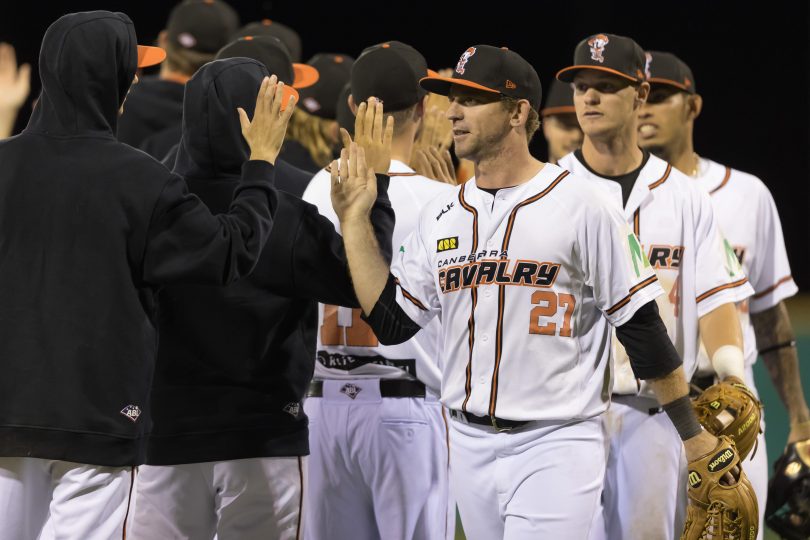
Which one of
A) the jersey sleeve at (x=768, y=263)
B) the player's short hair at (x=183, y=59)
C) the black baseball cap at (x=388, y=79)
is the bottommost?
the jersey sleeve at (x=768, y=263)

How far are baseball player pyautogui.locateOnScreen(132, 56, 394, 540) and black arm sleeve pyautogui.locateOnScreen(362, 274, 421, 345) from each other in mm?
156

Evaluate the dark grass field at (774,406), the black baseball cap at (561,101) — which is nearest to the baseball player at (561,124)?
the black baseball cap at (561,101)

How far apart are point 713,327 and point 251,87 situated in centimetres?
185

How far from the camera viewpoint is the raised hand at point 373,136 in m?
3.74

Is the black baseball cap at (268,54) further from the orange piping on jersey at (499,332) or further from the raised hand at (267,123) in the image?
the orange piping on jersey at (499,332)

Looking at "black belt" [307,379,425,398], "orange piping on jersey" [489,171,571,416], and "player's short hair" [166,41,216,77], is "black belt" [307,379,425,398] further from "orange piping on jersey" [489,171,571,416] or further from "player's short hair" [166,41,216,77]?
"player's short hair" [166,41,216,77]

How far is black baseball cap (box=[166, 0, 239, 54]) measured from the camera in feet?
20.7

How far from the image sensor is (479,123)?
3736 millimetres

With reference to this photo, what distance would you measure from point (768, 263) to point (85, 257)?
3.38 m

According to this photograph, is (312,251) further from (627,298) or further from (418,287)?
(627,298)

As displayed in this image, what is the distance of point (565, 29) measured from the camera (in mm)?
12867

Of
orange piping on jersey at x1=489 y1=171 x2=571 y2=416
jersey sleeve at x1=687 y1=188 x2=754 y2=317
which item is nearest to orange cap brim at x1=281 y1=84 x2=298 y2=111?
orange piping on jersey at x1=489 y1=171 x2=571 y2=416

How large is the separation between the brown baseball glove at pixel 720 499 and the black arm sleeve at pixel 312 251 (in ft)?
3.83

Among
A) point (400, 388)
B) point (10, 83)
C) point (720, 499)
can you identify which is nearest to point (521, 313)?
point (720, 499)
